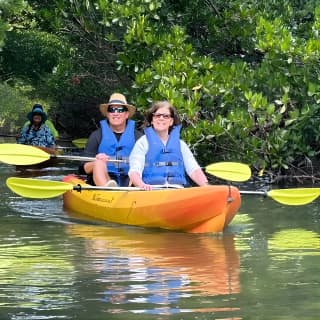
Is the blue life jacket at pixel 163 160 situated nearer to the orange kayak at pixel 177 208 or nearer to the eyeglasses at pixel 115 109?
the orange kayak at pixel 177 208

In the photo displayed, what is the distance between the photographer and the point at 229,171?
9312 mm

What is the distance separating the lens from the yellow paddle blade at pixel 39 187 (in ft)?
30.5

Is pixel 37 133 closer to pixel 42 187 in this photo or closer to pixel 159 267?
pixel 42 187

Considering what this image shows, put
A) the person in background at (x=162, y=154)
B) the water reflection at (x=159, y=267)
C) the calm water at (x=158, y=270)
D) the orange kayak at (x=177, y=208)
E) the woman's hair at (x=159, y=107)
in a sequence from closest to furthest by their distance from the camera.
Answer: the calm water at (x=158, y=270) < the water reflection at (x=159, y=267) < the orange kayak at (x=177, y=208) < the woman's hair at (x=159, y=107) < the person in background at (x=162, y=154)

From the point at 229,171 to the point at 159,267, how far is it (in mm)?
2738

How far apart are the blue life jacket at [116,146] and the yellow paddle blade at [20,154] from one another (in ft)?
2.27

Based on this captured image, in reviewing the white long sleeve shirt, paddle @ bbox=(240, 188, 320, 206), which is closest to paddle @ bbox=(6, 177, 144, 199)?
the white long sleeve shirt

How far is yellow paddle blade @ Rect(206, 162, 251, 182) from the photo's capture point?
9.23m

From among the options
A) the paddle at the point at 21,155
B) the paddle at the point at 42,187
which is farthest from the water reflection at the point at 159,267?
the paddle at the point at 21,155

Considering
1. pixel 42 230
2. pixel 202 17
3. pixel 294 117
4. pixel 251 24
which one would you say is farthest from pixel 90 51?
pixel 42 230

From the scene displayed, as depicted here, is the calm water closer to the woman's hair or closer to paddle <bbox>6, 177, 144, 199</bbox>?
paddle <bbox>6, 177, 144, 199</bbox>

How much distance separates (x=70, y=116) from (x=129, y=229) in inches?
629

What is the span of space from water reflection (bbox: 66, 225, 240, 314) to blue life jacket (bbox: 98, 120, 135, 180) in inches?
45.2

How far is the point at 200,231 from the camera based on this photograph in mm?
8547
